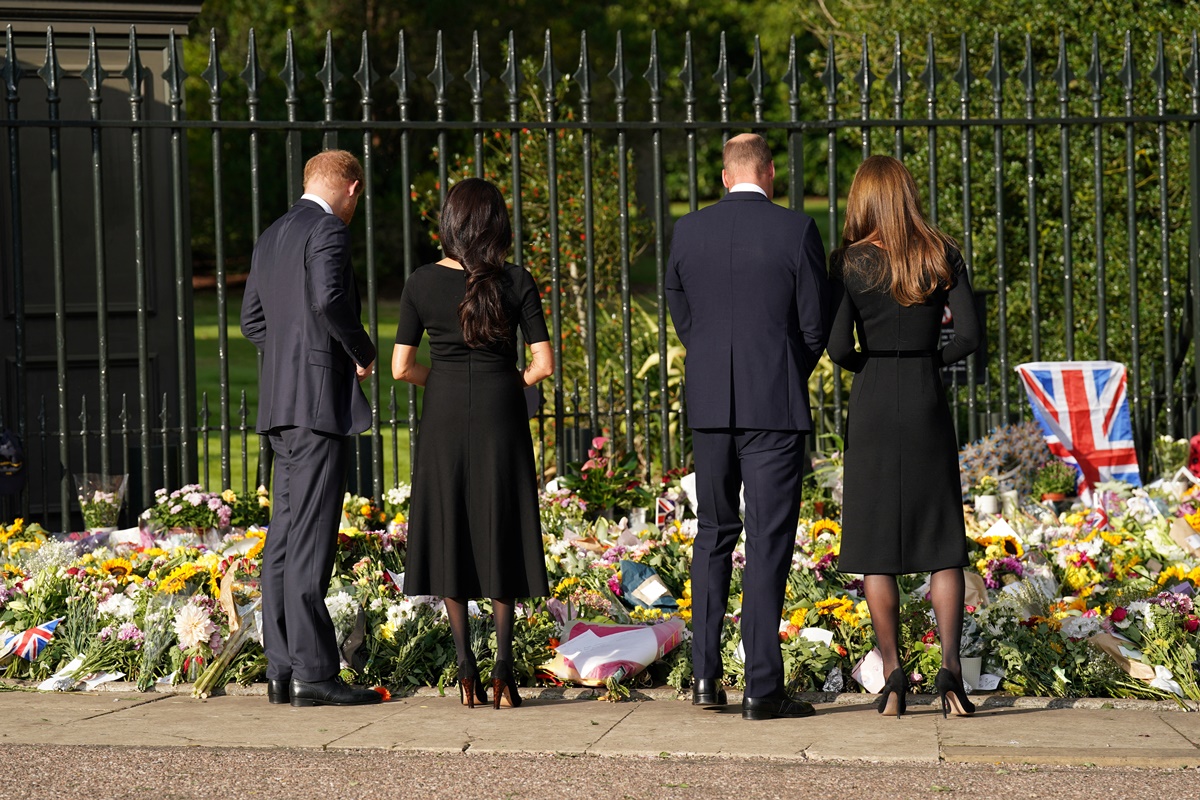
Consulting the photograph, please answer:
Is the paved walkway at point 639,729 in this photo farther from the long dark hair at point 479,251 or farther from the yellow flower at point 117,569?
the long dark hair at point 479,251

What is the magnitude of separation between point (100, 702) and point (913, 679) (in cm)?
246

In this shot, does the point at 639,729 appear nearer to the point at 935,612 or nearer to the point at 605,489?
the point at 935,612

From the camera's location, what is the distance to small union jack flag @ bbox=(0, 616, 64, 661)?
5.05 metres

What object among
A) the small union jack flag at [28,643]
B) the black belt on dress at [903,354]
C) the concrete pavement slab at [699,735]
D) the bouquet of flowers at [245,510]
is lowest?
the concrete pavement slab at [699,735]

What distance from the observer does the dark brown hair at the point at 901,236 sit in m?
4.33

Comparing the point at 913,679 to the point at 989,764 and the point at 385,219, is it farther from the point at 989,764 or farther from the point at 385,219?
the point at 385,219

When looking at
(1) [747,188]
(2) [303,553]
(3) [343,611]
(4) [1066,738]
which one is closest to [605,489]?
(3) [343,611]

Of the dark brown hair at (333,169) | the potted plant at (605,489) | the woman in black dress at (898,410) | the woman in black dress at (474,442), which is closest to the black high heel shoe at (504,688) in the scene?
the woman in black dress at (474,442)

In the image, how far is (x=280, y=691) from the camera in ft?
15.3

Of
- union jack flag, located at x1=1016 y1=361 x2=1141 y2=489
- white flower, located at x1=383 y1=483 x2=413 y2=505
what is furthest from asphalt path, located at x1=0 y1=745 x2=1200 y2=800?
union jack flag, located at x1=1016 y1=361 x2=1141 y2=489

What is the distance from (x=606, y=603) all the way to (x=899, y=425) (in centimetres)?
142

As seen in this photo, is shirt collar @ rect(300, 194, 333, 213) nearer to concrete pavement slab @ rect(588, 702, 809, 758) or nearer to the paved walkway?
the paved walkway

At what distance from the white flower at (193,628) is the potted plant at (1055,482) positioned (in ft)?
13.1

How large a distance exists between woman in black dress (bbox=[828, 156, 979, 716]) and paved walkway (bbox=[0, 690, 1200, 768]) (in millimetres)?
225
